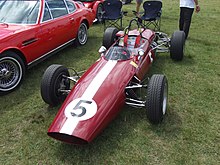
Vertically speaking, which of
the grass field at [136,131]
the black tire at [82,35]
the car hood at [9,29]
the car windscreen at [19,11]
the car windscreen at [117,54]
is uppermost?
the car windscreen at [19,11]

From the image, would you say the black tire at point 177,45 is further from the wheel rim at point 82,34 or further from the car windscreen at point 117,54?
the wheel rim at point 82,34

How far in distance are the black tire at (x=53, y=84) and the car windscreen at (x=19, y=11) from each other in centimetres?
176

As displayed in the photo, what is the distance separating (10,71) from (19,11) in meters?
1.45

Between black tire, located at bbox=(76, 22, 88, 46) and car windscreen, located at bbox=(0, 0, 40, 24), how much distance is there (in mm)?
1677

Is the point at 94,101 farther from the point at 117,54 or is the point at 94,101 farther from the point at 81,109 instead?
the point at 117,54

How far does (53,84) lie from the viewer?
12.3 feet

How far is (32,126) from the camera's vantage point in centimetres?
368

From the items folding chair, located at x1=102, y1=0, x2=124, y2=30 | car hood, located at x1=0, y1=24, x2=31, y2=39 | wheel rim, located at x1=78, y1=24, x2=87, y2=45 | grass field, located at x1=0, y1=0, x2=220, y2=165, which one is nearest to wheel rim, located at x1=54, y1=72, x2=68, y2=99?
grass field, located at x1=0, y1=0, x2=220, y2=165

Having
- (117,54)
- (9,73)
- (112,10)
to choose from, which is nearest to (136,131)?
(117,54)

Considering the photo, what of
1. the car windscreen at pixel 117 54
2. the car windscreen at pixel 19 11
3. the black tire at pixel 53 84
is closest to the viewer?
the black tire at pixel 53 84

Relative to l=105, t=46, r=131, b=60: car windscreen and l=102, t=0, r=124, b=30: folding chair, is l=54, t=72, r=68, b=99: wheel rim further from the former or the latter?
l=102, t=0, r=124, b=30: folding chair

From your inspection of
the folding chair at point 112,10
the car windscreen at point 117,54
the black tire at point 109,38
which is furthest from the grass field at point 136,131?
the folding chair at point 112,10

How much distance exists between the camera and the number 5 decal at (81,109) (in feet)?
9.80

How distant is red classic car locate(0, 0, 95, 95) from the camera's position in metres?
4.46
